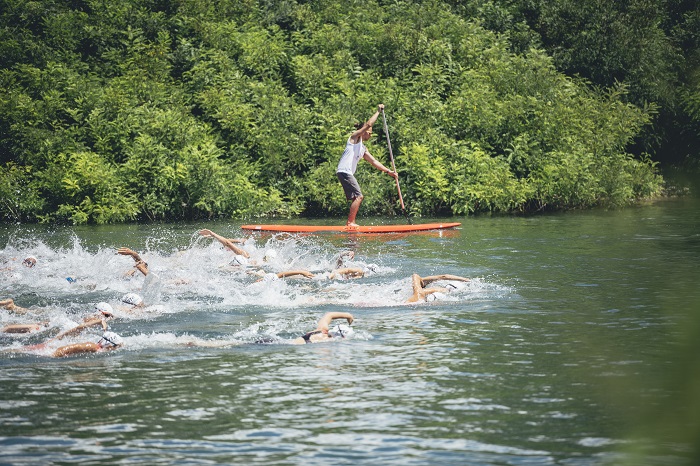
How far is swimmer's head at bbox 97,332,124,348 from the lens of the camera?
10027 mm

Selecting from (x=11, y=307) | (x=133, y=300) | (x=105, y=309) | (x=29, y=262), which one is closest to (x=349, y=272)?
(x=133, y=300)

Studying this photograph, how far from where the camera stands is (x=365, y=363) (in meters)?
9.39

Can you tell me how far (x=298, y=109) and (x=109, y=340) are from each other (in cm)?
1991

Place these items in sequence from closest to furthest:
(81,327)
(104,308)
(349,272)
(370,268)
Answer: (81,327), (104,308), (349,272), (370,268)

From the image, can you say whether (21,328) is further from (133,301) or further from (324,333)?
(324,333)

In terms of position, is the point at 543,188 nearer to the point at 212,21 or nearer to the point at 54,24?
the point at 212,21

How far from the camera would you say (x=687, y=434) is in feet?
4.94

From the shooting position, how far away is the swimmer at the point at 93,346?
32.6ft

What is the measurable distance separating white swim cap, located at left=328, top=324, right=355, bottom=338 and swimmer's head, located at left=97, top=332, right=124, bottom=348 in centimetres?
235

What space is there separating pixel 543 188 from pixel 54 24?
57.2 ft

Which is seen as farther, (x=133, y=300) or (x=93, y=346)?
(x=133, y=300)

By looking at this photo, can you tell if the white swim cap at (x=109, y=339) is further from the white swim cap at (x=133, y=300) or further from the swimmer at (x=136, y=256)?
the swimmer at (x=136, y=256)

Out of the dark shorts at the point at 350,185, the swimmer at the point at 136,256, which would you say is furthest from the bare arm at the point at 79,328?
the dark shorts at the point at 350,185

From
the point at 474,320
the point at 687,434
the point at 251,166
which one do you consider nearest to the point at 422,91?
the point at 251,166
